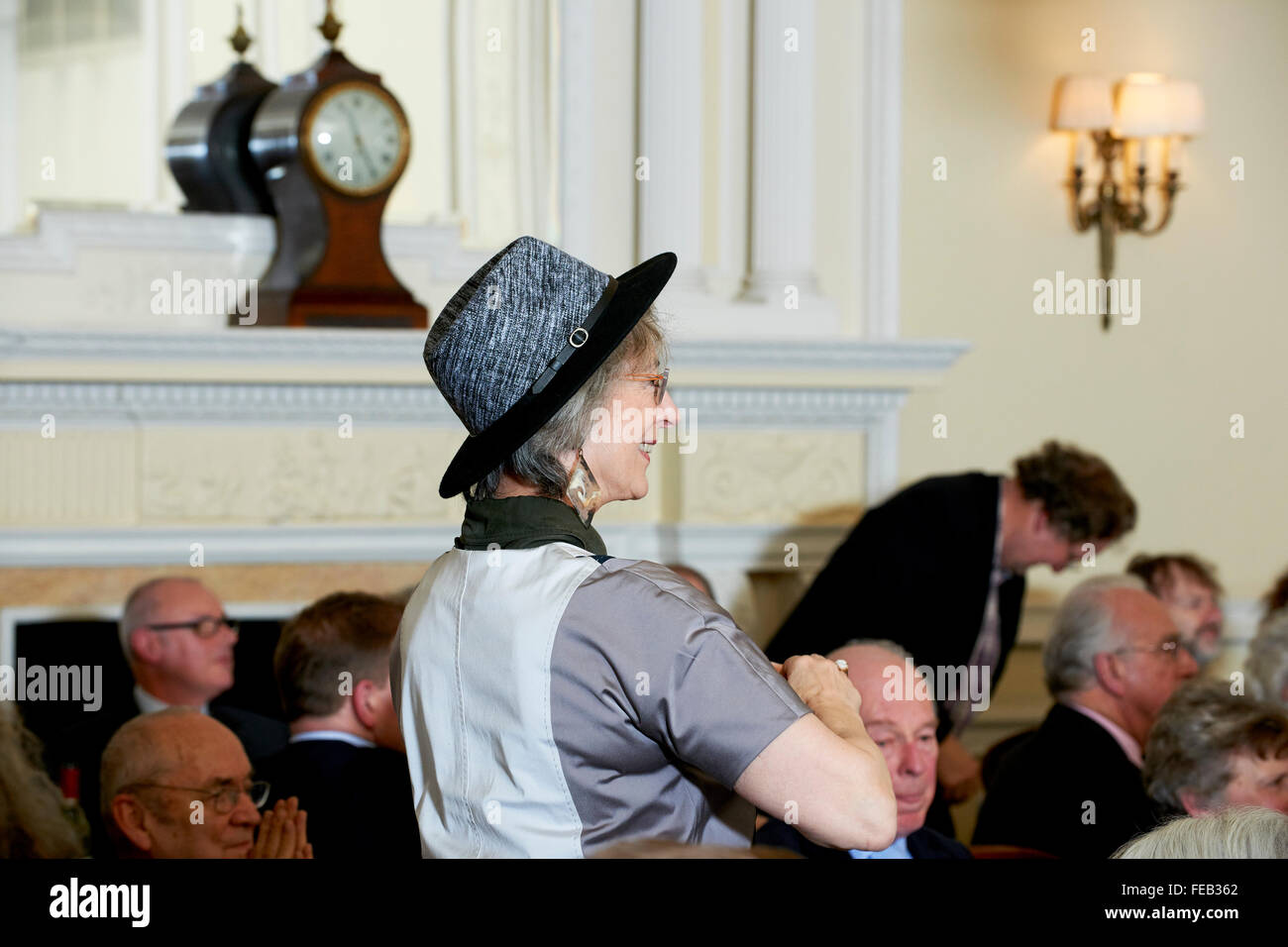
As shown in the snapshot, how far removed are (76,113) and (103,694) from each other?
1.44 m

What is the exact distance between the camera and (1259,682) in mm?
2805

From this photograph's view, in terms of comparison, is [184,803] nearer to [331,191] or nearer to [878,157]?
[331,191]

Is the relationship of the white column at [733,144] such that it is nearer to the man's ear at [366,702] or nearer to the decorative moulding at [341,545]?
the decorative moulding at [341,545]

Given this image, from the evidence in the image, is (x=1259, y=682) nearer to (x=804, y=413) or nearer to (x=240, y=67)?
(x=804, y=413)

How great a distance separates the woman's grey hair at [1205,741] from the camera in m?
2.24

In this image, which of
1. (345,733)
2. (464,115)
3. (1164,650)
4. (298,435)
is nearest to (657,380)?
(345,733)

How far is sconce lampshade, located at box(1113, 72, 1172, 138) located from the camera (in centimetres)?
440

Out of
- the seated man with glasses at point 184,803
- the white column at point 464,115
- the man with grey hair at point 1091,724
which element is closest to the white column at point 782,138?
the white column at point 464,115

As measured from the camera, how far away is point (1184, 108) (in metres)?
4.41

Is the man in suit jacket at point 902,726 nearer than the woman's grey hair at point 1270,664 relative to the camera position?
Yes

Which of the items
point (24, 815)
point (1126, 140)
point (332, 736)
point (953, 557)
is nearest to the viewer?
point (24, 815)

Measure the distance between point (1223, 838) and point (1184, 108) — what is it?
3496 millimetres

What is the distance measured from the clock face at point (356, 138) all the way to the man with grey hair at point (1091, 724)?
1940 mm
